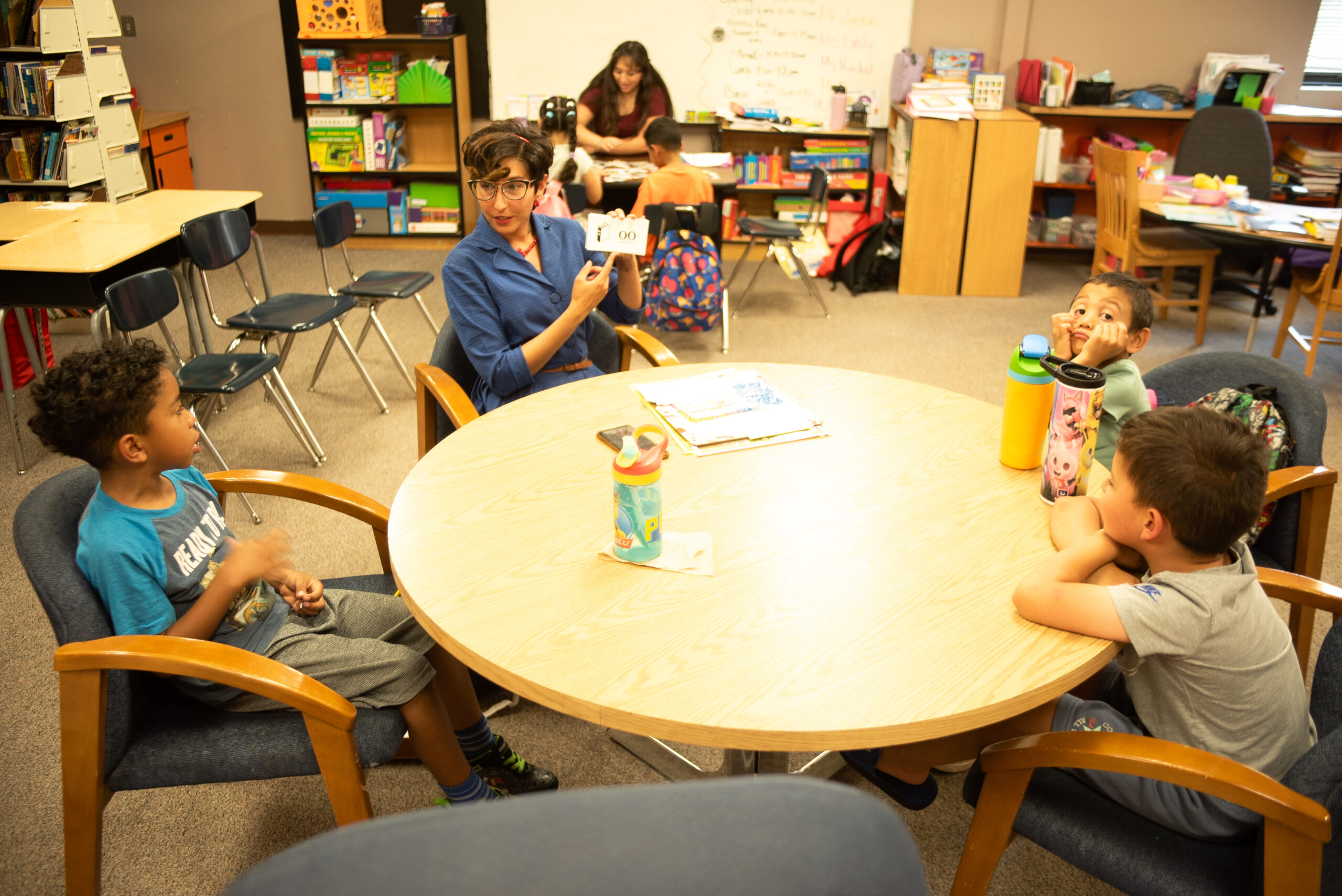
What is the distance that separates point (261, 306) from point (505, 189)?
1.92 m

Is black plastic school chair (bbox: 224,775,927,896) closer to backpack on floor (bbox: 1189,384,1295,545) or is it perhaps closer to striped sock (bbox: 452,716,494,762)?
striped sock (bbox: 452,716,494,762)

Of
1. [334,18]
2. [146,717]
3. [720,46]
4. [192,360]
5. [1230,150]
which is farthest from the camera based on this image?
[720,46]

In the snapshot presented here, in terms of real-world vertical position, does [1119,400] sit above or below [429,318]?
above

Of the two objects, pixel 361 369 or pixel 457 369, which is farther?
pixel 361 369

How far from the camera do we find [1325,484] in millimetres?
1919

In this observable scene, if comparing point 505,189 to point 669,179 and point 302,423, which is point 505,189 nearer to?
point 302,423

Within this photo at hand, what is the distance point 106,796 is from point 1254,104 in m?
6.49

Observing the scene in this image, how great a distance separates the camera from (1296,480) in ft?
6.21

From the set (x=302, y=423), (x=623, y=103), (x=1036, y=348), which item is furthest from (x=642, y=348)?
(x=623, y=103)

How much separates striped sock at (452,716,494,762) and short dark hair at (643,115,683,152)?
3.45 meters

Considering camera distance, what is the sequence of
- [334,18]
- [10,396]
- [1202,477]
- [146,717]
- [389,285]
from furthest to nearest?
[334,18] < [389,285] < [10,396] < [146,717] < [1202,477]

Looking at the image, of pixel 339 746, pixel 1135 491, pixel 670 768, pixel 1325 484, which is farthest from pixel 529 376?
pixel 1325 484

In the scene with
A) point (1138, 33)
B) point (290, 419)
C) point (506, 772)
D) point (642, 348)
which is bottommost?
point (506, 772)

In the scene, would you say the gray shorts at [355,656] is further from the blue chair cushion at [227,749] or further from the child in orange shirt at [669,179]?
the child in orange shirt at [669,179]
